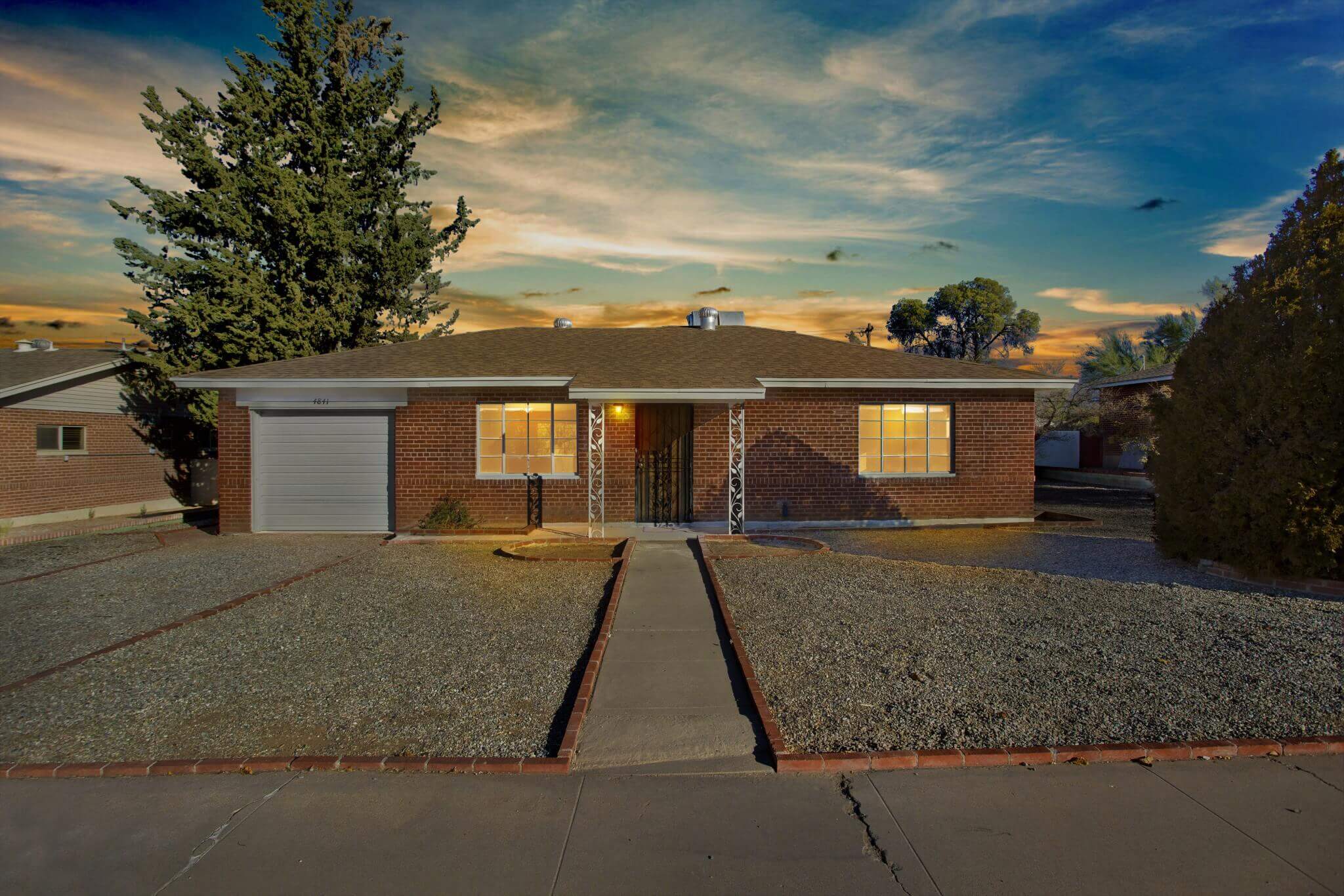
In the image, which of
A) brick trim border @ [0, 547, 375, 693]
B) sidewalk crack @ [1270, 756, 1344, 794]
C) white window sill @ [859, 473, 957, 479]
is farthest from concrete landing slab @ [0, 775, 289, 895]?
white window sill @ [859, 473, 957, 479]

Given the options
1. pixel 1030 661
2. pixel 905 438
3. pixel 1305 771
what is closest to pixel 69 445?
pixel 905 438

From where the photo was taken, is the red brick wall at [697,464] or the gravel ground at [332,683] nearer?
the gravel ground at [332,683]

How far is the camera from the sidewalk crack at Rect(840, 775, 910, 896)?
122 inches

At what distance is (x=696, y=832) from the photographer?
341 cm

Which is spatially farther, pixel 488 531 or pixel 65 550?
pixel 488 531

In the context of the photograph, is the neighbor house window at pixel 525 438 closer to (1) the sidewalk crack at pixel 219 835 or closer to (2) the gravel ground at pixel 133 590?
(2) the gravel ground at pixel 133 590

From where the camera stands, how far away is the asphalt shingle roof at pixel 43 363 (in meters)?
15.3

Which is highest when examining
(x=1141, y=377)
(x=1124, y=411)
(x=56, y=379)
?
(x=1141, y=377)

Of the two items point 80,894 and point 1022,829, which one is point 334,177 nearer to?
point 80,894

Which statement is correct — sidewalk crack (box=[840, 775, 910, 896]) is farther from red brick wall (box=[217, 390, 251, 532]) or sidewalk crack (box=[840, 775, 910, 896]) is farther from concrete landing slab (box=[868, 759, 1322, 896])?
red brick wall (box=[217, 390, 251, 532])

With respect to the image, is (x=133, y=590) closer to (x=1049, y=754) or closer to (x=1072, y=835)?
(x=1049, y=754)

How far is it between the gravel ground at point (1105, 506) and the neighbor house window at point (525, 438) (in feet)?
32.2

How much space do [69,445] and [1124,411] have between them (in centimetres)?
3140

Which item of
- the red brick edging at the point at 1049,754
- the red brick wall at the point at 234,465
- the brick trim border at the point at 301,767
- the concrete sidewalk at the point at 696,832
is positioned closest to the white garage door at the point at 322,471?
the red brick wall at the point at 234,465
